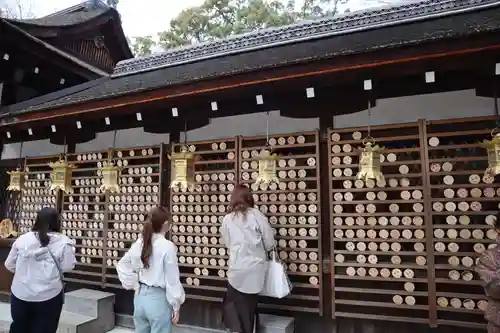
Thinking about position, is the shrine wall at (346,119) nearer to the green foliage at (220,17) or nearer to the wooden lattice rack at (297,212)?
the wooden lattice rack at (297,212)

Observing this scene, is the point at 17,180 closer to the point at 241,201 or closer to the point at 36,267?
the point at 36,267

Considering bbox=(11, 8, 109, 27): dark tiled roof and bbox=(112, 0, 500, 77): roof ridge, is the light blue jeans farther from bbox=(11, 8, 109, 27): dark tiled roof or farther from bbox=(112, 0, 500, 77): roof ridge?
bbox=(11, 8, 109, 27): dark tiled roof

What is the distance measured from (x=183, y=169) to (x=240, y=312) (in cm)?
169

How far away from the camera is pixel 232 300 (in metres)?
3.53

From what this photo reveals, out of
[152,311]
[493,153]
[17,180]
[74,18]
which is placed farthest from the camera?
[74,18]

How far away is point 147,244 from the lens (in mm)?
2861

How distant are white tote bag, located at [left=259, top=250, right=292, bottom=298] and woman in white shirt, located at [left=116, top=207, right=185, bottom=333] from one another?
Result: 99cm

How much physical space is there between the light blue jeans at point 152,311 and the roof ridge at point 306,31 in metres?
4.36

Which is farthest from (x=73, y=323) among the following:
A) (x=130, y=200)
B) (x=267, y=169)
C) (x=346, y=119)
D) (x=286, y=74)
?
(x=346, y=119)

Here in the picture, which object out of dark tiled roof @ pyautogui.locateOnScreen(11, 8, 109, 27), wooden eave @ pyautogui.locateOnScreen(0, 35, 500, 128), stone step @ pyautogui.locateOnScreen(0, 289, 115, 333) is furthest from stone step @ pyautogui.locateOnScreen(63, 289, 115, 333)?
dark tiled roof @ pyautogui.locateOnScreen(11, 8, 109, 27)

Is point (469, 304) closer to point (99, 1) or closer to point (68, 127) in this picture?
point (68, 127)

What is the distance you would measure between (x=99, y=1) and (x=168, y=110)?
711 centimetres

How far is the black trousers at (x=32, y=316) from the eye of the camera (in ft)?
10.4

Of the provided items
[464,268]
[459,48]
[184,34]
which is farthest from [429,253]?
[184,34]
